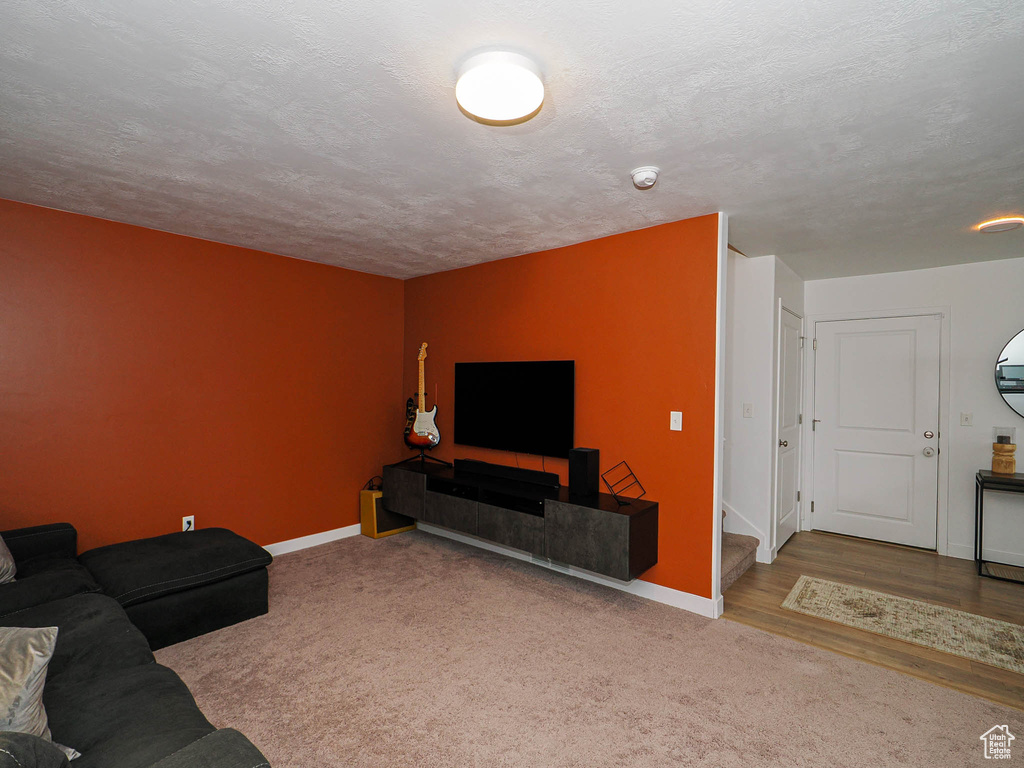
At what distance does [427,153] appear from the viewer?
224 centimetres

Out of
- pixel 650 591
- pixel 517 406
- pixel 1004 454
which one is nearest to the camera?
pixel 650 591

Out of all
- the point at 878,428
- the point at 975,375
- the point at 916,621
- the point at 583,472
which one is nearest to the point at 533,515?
the point at 583,472

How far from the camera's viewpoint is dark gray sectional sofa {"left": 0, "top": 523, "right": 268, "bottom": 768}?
4.03 feet

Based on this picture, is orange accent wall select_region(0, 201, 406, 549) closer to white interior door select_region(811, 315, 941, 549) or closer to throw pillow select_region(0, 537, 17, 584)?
throw pillow select_region(0, 537, 17, 584)

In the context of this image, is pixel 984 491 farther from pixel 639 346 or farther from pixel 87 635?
pixel 87 635

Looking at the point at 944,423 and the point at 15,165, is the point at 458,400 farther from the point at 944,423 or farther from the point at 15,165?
the point at 944,423

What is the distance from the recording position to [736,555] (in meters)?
3.60

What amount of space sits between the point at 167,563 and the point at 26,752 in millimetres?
2087

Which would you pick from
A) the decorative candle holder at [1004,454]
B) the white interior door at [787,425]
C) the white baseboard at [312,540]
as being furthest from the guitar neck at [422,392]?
the decorative candle holder at [1004,454]

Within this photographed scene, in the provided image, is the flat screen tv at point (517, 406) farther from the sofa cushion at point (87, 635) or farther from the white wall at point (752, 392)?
the sofa cushion at point (87, 635)

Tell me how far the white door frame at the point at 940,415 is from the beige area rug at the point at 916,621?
4.50 feet

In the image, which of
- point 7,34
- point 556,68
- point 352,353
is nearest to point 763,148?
point 556,68

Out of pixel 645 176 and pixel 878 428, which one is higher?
pixel 645 176

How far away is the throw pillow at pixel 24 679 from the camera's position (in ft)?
3.87
